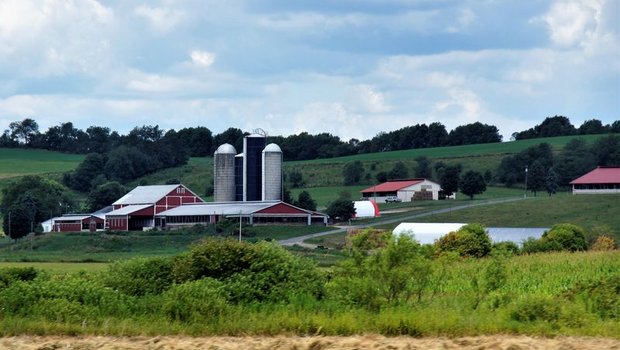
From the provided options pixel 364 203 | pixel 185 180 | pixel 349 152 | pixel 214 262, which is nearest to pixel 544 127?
pixel 349 152

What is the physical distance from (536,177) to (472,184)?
38.4 feet

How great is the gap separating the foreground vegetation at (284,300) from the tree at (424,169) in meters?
106

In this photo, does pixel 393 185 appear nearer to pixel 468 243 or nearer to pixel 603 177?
pixel 603 177

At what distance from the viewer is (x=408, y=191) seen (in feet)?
376

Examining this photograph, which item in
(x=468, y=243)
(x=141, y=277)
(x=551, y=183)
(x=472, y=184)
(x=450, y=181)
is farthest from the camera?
(x=551, y=183)

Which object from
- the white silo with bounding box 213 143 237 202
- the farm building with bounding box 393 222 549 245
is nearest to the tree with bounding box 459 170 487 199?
the white silo with bounding box 213 143 237 202

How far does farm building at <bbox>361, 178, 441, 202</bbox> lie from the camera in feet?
374

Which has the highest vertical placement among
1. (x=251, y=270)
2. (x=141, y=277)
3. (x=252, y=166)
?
(x=252, y=166)

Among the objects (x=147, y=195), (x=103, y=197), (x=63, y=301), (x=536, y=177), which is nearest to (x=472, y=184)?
(x=536, y=177)

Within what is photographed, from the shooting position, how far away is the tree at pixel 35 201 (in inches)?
3821

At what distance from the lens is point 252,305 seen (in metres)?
22.0

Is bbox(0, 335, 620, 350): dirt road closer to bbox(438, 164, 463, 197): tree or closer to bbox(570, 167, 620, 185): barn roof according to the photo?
bbox(570, 167, 620, 185): barn roof

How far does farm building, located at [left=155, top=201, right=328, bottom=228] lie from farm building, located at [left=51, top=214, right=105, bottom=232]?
21.6 feet

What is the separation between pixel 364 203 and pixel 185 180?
41263 millimetres
